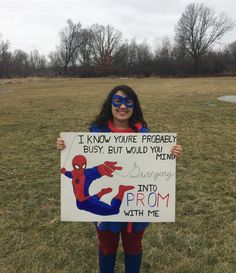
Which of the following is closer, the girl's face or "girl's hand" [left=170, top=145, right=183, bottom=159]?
"girl's hand" [left=170, top=145, right=183, bottom=159]

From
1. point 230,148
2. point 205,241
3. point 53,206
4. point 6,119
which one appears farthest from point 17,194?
point 6,119

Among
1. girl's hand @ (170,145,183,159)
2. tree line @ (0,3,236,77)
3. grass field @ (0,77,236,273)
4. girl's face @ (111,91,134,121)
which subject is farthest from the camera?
tree line @ (0,3,236,77)

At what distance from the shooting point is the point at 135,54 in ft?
253

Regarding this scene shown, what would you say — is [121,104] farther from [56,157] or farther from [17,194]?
[56,157]

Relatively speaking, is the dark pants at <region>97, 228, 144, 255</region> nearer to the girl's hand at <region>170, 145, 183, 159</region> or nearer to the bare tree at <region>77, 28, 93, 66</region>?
the girl's hand at <region>170, 145, 183, 159</region>

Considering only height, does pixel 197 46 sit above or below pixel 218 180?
above

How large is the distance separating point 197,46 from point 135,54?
39.2 ft

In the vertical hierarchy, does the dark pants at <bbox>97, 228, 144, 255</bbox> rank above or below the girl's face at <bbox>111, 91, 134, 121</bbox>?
below

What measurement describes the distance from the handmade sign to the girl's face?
16 centimetres

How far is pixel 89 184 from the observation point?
3000 mm

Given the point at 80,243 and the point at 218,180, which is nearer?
the point at 80,243

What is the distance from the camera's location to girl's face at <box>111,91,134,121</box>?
120 inches

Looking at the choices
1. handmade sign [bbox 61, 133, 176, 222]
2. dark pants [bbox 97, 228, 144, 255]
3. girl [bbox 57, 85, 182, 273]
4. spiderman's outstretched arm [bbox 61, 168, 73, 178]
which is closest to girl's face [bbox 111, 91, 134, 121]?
girl [bbox 57, 85, 182, 273]

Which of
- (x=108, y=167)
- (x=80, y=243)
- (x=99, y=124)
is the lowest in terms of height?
(x=80, y=243)
